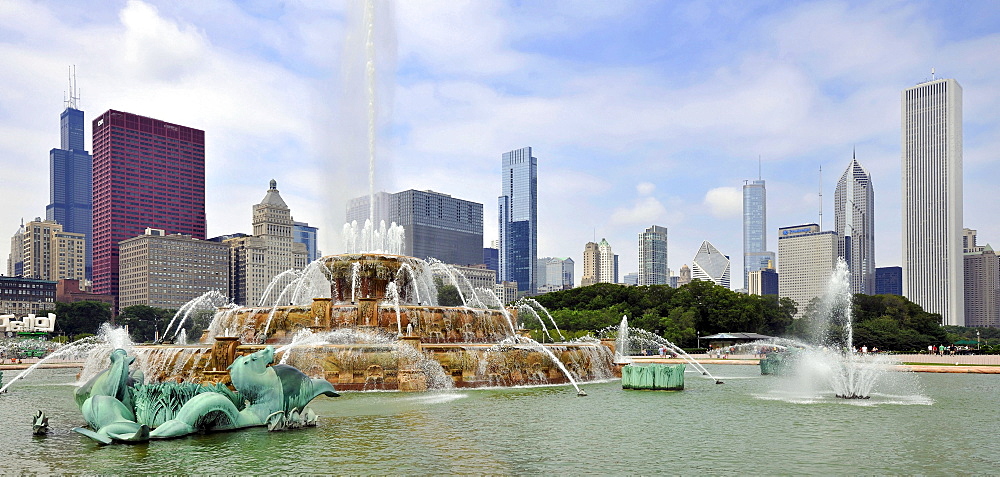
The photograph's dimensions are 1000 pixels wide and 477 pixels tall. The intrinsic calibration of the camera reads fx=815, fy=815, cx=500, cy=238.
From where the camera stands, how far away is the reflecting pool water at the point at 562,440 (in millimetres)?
13438

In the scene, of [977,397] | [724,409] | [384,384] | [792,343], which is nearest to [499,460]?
[724,409]

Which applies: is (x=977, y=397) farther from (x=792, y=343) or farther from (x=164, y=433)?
(x=792, y=343)

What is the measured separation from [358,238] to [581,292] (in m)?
57.7

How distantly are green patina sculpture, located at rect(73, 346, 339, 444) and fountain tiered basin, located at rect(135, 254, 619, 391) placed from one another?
4031 mm

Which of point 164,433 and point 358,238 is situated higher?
point 358,238

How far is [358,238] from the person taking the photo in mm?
46844

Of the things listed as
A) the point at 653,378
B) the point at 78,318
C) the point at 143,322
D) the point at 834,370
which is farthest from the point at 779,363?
the point at 78,318

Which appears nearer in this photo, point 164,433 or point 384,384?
point 164,433

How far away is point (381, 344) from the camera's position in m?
27.9

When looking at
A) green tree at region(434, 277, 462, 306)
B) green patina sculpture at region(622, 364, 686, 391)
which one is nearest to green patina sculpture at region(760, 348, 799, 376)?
green patina sculpture at region(622, 364, 686, 391)

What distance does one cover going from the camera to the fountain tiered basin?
27.0 metres

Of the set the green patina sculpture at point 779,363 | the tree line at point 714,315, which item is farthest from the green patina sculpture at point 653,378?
the tree line at point 714,315

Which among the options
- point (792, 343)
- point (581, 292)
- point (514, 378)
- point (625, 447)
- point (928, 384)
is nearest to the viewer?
point (625, 447)

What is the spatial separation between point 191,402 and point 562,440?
7684 millimetres
